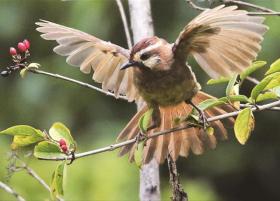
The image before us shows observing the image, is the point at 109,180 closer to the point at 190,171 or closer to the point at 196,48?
the point at 190,171

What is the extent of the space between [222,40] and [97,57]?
0.64m

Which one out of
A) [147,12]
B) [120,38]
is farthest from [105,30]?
[147,12]

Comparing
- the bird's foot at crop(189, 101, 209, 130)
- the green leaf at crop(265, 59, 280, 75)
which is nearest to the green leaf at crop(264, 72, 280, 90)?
the green leaf at crop(265, 59, 280, 75)

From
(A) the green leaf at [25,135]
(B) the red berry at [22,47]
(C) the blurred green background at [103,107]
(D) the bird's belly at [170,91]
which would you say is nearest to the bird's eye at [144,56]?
(D) the bird's belly at [170,91]

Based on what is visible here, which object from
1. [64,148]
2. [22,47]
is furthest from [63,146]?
[22,47]

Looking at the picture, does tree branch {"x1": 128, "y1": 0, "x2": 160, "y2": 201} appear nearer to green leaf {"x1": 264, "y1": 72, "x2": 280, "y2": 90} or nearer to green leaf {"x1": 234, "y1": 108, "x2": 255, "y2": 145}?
green leaf {"x1": 234, "y1": 108, "x2": 255, "y2": 145}

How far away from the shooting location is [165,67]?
11.3 feet

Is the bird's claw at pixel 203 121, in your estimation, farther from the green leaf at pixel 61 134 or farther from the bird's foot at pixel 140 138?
the green leaf at pixel 61 134

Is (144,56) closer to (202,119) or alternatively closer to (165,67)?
(165,67)

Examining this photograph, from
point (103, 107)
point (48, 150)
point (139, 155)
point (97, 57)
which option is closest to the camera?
point (48, 150)

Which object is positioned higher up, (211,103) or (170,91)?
(170,91)

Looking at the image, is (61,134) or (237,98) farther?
(61,134)

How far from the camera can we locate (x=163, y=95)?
3.41 meters

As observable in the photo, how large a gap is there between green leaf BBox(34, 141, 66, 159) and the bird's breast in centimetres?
71
